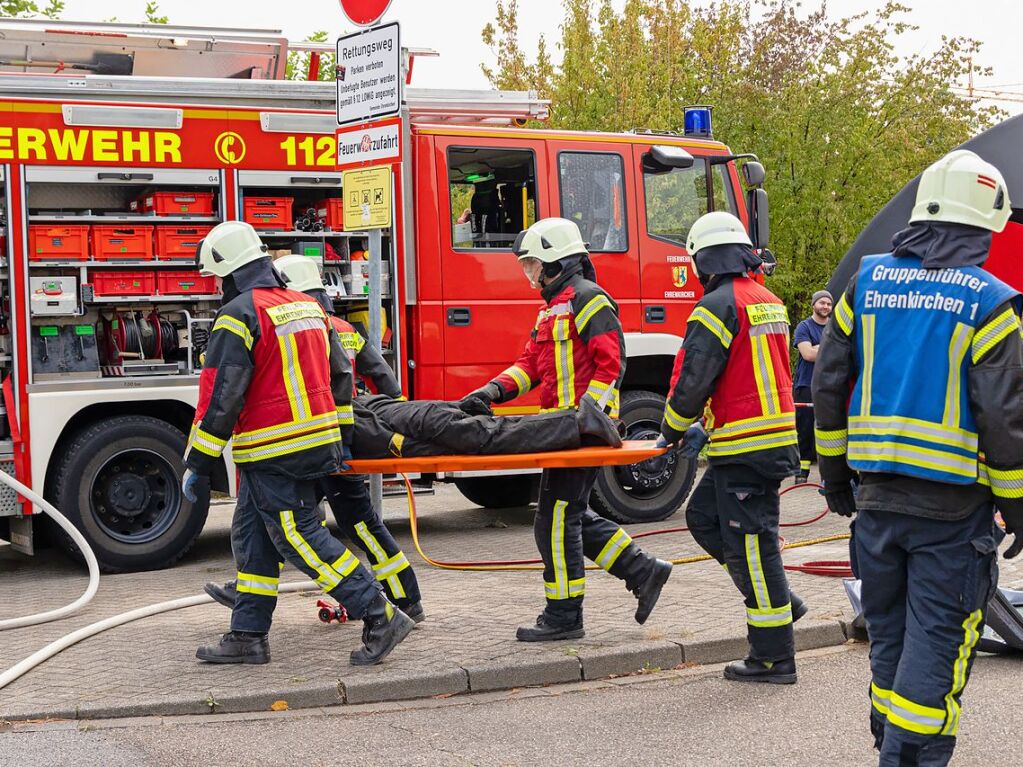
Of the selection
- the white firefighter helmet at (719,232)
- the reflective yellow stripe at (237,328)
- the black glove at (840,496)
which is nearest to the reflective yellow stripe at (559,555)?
the white firefighter helmet at (719,232)

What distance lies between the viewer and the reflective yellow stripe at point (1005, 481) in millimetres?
3816

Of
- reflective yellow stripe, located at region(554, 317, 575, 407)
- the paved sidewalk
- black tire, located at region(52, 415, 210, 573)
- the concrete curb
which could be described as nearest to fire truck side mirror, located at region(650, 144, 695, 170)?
the paved sidewalk

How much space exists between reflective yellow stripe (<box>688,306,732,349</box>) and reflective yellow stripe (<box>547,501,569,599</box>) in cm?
120

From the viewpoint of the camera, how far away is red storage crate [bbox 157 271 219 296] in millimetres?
8695

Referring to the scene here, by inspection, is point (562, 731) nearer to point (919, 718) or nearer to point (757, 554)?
point (757, 554)

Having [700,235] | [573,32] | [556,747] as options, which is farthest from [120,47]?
[573,32]

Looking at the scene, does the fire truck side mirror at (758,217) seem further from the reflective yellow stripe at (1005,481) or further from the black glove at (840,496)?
the reflective yellow stripe at (1005,481)

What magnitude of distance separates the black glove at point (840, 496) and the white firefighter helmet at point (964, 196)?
87 centimetres

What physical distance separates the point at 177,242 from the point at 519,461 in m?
3.55

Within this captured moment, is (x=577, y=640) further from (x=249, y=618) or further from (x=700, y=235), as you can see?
(x=700, y=235)

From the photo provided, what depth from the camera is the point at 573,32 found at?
19922 millimetres

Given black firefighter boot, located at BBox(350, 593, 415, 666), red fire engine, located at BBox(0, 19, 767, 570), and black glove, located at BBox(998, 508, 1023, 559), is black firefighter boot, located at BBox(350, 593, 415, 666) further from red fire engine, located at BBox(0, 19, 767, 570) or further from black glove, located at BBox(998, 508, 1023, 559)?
red fire engine, located at BBox(0, 19, 767, 570)

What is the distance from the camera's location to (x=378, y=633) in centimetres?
588

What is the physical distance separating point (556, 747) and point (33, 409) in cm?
467
